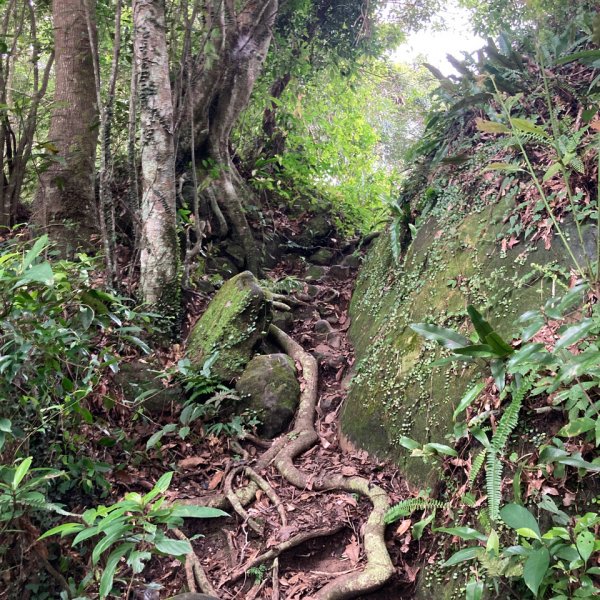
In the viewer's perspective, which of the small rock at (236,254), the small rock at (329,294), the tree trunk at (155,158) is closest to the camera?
the tree trunk at (155,158)

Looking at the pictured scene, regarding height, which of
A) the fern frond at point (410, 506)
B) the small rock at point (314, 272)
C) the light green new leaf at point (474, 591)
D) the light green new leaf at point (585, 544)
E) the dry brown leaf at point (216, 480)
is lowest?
the light green new leaf at point (474, 591)

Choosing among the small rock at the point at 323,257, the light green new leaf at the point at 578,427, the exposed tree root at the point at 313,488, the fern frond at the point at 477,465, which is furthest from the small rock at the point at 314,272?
the light green new leaf at the point at 578,427

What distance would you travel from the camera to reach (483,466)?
2.59 meters

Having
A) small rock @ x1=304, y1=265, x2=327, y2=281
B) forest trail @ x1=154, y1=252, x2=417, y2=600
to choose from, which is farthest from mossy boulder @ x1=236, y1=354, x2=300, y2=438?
small rock @ x1=304, y1=265, x2=327, y2=281

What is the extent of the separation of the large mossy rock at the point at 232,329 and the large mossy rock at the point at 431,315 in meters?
1.09

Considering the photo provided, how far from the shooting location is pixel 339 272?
7.60 metres

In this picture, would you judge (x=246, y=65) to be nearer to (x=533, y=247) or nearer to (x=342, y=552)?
(x=533, y=247)

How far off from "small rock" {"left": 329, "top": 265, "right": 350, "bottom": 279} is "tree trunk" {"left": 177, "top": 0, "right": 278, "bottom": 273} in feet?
4.04

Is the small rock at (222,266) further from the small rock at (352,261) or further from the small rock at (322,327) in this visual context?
the small rock at (352,261)

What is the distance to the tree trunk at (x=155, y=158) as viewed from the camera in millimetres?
4902

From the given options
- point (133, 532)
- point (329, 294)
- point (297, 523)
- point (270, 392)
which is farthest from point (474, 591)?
point (329, 294)

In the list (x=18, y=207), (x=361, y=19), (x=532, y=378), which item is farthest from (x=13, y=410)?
(x=361, y=19)

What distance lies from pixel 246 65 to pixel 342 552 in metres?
6.84

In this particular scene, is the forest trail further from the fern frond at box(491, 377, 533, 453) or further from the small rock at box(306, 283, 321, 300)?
the small rock at box(306, 283, 321, 300)
